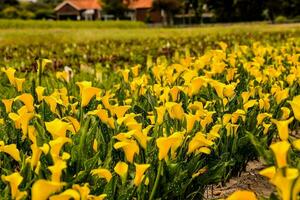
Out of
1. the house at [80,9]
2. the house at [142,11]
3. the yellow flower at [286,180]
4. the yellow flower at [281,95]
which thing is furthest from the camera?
the house at [80,9]

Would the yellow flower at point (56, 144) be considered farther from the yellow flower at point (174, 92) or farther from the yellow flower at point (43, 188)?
the yellow flower at point (174, 92)

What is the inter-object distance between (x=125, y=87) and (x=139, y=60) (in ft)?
15.6

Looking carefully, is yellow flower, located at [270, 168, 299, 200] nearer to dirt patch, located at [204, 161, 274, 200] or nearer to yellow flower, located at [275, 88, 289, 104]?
dirt patch, located at [204, 161, 274, 200]

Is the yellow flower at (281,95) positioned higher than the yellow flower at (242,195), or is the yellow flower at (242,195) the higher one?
the yellow flower at (242,195)

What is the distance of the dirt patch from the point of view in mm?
3233

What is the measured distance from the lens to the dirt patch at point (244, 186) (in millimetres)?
3233

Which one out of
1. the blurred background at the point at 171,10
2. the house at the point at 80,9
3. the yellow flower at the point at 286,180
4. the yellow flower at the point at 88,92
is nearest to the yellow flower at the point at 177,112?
the yellow flower at the point at 88,92

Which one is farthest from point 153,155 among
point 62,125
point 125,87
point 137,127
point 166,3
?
point 166,3

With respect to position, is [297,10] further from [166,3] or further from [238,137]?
[238,137]

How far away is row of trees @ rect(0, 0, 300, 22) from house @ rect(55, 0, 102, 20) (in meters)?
10.8

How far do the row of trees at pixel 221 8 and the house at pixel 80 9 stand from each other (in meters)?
10.8

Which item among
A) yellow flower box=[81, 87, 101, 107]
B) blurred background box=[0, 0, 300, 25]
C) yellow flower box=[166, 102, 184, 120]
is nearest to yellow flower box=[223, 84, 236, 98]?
yellow flower box=[166, 102, 184, 120]

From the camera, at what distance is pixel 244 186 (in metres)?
3.38

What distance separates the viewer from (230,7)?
196 feet
